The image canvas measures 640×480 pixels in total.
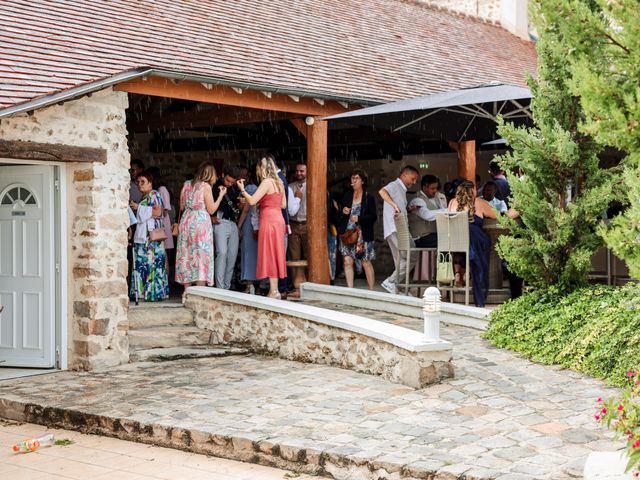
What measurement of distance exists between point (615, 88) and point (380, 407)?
330 centimetres

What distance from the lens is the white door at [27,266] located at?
951 centimetres

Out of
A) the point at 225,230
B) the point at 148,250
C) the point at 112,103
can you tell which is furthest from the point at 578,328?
the point at 148,250

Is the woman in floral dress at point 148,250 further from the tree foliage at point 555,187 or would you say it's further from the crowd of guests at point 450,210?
the tree foliage at point 555,187

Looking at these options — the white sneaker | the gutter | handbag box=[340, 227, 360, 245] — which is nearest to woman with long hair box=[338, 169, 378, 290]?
handbag box=[340, 227, 360, 245]

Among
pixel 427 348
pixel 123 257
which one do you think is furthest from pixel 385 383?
pixel 123 257

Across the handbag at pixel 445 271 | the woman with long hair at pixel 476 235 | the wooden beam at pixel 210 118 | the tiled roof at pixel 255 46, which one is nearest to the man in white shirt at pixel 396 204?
the handbag at pixel 445 271

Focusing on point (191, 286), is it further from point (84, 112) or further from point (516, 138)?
point (516, 138)

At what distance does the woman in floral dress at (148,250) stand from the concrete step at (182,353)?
105cm

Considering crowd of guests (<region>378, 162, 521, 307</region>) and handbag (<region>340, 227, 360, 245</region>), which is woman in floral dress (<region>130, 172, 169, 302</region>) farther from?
crowd of guests (<region>378, 162, 521, 307</region>)

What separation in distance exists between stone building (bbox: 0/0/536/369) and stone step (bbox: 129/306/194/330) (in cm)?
80

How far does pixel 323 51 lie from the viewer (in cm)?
1453

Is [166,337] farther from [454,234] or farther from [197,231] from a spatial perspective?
[454,234]

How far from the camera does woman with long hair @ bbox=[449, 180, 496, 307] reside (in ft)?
35.5

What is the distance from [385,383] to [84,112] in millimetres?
3886
